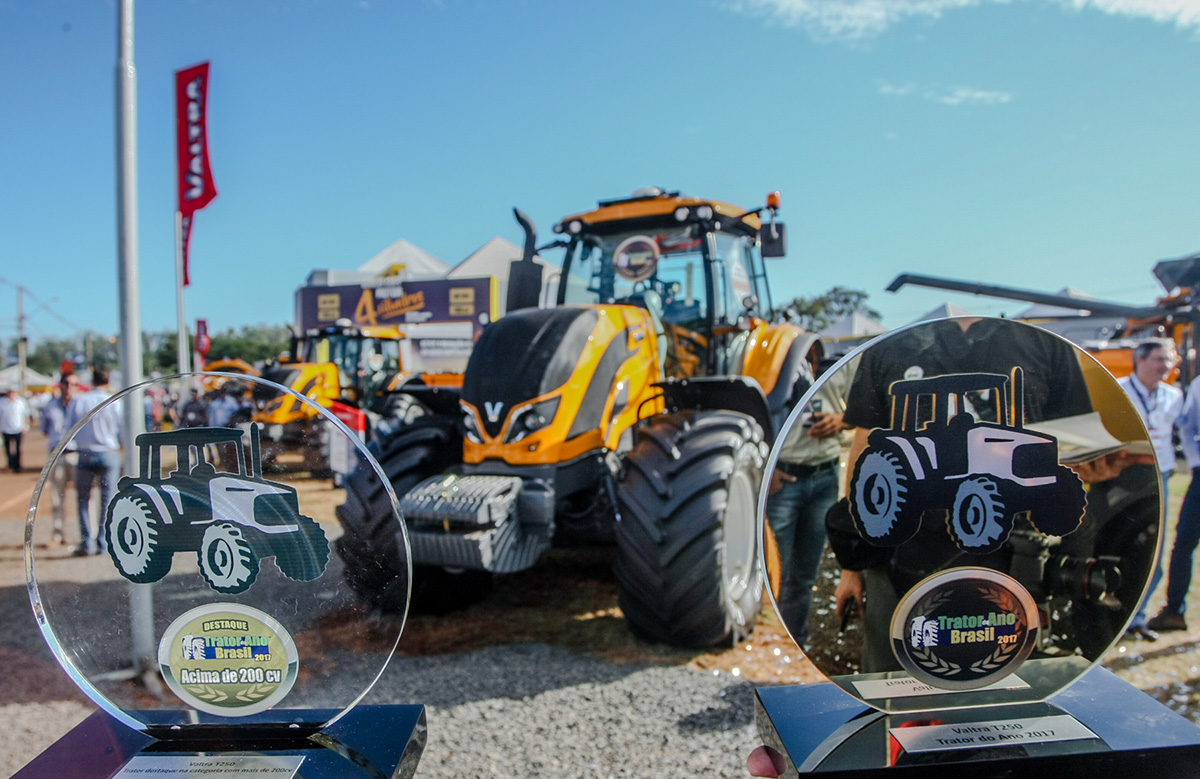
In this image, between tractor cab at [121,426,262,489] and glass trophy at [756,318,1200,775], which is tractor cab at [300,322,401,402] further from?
glass trophy at [756,318,1200,775]

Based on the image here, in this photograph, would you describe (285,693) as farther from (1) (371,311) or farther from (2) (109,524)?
(1) (371,311)

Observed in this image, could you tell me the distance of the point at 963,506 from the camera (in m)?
1.14

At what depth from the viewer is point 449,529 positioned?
336 cm

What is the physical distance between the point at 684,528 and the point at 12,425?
1075cm

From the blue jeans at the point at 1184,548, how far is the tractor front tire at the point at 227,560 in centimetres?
465

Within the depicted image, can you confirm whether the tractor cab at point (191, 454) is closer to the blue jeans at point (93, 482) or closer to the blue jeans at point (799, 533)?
the blue jeans at point (93, 482)

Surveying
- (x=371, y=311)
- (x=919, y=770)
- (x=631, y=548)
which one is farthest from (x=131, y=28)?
(x=371, y=311)

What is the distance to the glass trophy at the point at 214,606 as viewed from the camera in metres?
1.18

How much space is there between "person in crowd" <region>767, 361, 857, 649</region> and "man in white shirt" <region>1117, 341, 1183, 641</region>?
12.4 ft

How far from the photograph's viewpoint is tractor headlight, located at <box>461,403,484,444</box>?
3.92 meters

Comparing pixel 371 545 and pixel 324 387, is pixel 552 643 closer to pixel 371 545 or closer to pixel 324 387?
pixel 371 545

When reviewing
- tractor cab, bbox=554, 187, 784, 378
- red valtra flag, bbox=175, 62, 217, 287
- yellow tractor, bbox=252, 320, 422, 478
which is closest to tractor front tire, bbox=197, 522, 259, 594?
yellow tractor, bbox=252, 320, 422, 478

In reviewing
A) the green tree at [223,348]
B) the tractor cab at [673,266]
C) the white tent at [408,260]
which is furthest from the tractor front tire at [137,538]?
the green tree at [223,348]

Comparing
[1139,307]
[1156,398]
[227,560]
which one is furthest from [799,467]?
[1139,307]
